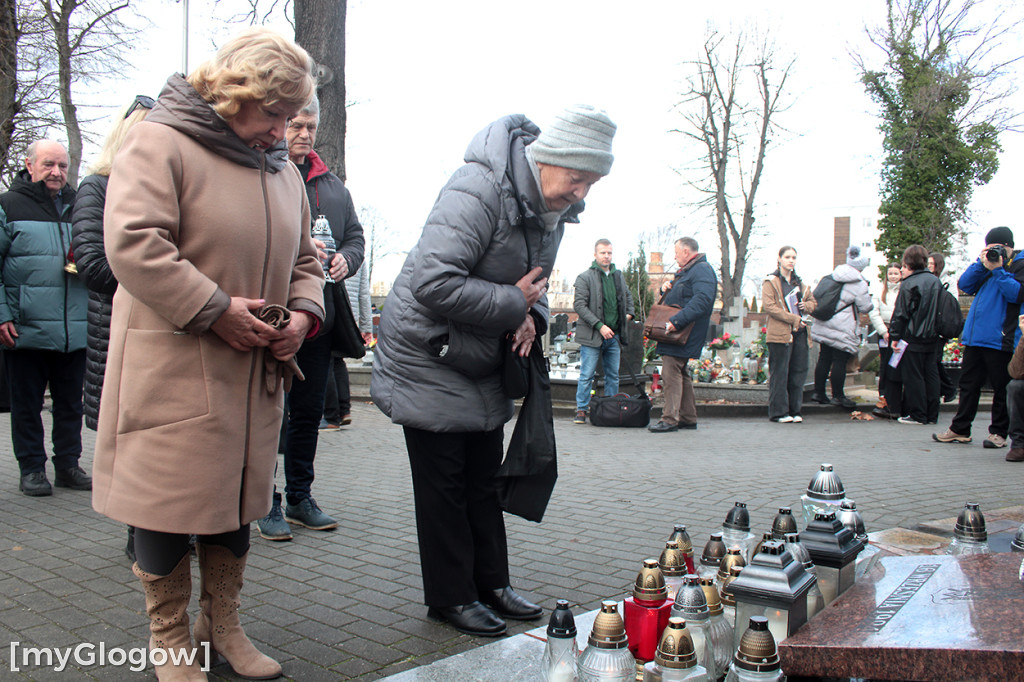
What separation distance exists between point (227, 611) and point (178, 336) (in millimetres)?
959

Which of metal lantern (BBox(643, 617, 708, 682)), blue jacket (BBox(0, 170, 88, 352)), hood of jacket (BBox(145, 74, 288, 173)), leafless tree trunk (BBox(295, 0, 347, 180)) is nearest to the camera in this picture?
metal lantern (BBox(643, 617, 708, 682))

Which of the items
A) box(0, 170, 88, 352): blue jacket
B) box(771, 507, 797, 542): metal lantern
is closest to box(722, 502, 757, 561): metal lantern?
box(771, 507, 797, 542): metal lantern

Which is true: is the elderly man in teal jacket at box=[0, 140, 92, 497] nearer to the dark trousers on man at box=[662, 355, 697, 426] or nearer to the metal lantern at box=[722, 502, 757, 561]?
the metal lantern at box=[722, 502, 757, 561]

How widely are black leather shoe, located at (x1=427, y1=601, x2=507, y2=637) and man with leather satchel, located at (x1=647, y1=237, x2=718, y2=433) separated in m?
6.24

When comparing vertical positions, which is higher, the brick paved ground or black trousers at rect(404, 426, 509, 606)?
black trousers at rect(404, 426, 509, 606)

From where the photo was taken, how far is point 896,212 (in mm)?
28734

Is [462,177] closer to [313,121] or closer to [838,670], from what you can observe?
[313,121]

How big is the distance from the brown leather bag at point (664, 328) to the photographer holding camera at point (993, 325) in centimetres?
276

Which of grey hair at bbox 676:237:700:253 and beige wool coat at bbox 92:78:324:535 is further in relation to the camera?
grey hair at bbox 676:237:700:253

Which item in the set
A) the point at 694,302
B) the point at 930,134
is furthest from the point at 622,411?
the point at 930,134

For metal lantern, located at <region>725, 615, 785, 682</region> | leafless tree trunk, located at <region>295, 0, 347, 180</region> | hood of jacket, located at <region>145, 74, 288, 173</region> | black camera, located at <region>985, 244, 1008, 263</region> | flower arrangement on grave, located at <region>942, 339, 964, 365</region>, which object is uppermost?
leafless tree trunk, located at <region>295, 0, 347, 180</region>

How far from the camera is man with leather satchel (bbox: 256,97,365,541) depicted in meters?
4.31

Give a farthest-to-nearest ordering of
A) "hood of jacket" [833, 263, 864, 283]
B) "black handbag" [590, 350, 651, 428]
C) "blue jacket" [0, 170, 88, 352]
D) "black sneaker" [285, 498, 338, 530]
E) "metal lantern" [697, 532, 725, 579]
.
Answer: "hood of jacket" [833, 263, 864, 283] < "black handbag" [590, 350, 651, 428] < "blue jacket" [0, 170, 88, 352] < "black sneaker" [285, 498, 338, 530] < "metal lantern" [697, 532, 725, 579]

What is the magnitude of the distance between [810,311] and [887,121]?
21943 mm
